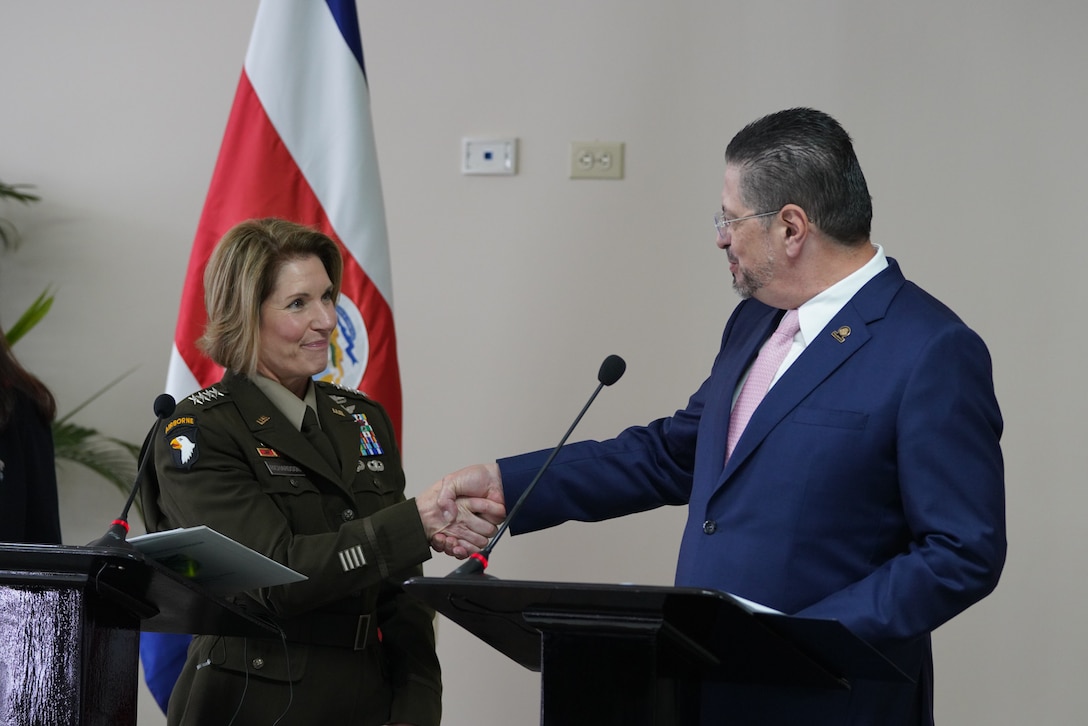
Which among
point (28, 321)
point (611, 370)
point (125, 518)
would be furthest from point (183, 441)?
point (28, 321)

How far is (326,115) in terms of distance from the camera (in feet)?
10.9

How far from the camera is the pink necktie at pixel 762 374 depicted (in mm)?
2078

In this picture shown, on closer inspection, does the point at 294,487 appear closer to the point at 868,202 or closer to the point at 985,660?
the point at 868,202

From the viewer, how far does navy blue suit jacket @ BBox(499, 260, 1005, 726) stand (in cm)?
173

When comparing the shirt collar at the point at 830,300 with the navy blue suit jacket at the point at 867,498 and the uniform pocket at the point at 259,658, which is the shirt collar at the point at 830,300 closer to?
the navy blue suit jacket at the point at 867,498

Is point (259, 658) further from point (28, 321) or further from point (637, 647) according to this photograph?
point (28, 321)

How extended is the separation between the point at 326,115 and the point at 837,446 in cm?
198

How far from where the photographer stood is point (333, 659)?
88.1 inches

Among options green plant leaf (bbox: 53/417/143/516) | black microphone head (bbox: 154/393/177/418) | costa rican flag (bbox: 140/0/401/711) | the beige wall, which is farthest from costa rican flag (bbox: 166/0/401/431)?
black microphone head (bbox: 154/393/177/418)

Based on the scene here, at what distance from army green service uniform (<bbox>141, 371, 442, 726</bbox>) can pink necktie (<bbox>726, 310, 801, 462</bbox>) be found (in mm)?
608

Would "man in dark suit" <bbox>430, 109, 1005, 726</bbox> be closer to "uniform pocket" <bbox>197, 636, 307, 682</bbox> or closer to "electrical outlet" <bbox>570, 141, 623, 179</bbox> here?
"uniform pocket" <bbox>197, 636, 307, 682</bbox>

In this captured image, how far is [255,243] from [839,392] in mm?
1214

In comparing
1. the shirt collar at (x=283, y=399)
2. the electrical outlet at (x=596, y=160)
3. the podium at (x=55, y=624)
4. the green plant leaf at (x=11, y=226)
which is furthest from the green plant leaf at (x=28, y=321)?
the podium at (x=55, y=624)

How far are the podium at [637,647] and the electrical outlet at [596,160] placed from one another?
95.1 inches
